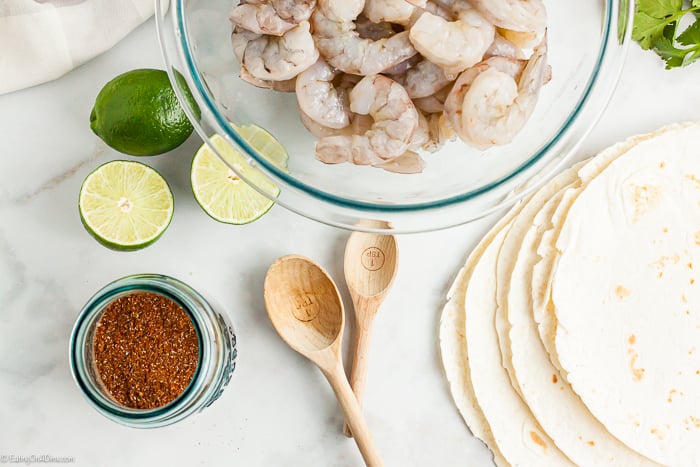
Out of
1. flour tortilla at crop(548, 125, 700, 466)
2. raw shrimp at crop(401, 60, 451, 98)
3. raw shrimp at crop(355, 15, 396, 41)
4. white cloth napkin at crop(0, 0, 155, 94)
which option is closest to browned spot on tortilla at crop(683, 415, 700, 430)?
flour tortilla at crop(548, 125, 700, 466)

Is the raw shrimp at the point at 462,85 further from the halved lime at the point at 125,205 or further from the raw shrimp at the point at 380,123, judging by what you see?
the halved lime at the point at 125,205

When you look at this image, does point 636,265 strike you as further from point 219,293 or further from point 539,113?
point 219,293

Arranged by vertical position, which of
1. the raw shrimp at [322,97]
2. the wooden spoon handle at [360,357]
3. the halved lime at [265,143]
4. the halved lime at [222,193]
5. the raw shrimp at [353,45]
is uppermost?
the raw shrimp at [353,45]

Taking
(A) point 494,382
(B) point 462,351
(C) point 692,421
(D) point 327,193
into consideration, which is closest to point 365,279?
(B) point 462,351

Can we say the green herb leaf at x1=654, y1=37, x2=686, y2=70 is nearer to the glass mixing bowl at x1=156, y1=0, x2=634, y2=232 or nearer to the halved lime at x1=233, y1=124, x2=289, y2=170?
the glass mixing bowl at x1=156, y1=0, x2=634, y2=232

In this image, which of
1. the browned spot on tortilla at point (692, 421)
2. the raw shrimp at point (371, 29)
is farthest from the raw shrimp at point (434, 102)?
the browned spot on tortilla at point (692, 421)
